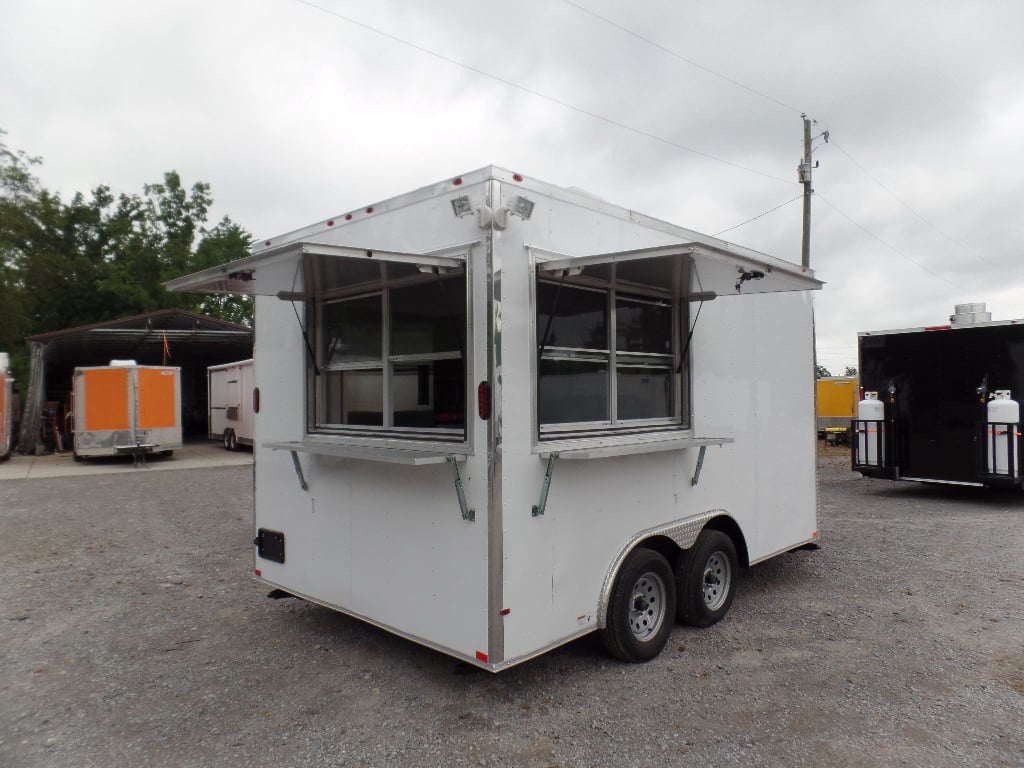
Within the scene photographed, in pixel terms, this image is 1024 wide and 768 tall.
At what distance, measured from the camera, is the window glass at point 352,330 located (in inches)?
162

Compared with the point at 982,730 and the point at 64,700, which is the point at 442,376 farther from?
the point at 982,730

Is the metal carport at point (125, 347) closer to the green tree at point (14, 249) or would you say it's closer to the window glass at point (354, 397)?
the green tree at point (14, 249)

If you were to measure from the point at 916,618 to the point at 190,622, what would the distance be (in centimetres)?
528

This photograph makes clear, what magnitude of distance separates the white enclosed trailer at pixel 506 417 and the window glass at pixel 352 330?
15 millimetres

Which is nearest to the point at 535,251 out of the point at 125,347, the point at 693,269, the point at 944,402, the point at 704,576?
the point at 693,269

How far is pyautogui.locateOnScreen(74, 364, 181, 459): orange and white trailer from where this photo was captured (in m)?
15.4

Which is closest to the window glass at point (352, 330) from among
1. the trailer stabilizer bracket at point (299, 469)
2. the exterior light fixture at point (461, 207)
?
the trailer stabilizer bracket at point (299, 469)

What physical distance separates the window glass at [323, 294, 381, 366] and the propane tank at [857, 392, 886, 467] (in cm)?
891

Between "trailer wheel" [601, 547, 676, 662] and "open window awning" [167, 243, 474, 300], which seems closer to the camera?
"open window awning" [167, 243, 474, 300]

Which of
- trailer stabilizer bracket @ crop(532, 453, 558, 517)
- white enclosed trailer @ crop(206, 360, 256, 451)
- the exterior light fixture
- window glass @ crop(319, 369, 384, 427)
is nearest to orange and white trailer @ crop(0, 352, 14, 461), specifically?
white enclosed trailer @ crop(206, 360, 256, 451)

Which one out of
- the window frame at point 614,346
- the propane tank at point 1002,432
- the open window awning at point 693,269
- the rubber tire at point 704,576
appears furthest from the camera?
the propane tank at point 1002,432

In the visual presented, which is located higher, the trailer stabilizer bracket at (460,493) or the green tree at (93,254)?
the green tree at (93,254)

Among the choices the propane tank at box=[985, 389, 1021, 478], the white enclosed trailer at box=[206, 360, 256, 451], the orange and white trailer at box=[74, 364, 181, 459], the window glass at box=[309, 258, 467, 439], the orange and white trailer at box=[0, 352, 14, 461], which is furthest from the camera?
the white enclosed trailer at box=[206, 360, 256, 451]

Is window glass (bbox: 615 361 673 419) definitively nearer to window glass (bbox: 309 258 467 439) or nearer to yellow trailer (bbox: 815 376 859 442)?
window glass (bbox: 309 258 467 439)
